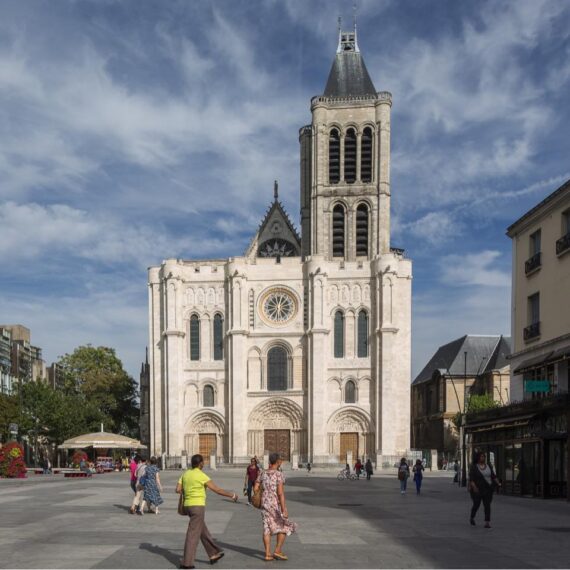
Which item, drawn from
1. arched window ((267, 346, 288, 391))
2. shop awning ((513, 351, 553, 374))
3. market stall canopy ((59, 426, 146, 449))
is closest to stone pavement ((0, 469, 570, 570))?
shop awning ((513, 351, 553, 374))

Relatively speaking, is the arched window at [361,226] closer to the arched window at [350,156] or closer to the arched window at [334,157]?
the arched window at [350,156]

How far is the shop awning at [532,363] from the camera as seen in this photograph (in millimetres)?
27697

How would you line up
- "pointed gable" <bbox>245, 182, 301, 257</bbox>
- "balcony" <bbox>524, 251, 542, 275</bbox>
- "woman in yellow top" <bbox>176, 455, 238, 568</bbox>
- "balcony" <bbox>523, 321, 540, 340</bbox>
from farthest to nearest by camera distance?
"pointed gable" <bbox>245, 182, 301, 257</bbox> < "balcony" <bbox>524, 251, 542, 275</bbox> < "balcony" <bbox>523, 321, 540, 340</bbox> < "woman in yellow top" <bbox>176, 455, 238, 568</bbox>

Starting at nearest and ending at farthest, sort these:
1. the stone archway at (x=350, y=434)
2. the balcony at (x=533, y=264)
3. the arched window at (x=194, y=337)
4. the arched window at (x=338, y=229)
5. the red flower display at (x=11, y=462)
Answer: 1. the balcony at (x=533, y=264)
2. the red flower display at (x=11, y=462)
3. the stone archway at (x=350, y=434)
4. the arched window at (x=194, y=337)
5. the arched window at (x=338, y=229)

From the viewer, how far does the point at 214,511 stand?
21.1 metres

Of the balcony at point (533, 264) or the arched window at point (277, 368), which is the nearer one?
the balcony at point (533, 264)

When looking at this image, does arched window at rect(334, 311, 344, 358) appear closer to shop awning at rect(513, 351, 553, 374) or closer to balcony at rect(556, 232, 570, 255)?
shop awning at rect(513, 351, 553, 374)

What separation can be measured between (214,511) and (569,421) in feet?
37.8

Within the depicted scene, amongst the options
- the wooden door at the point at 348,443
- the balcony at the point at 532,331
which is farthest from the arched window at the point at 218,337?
the balcony at the point at 532,331

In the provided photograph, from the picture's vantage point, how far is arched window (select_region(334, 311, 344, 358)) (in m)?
65.9

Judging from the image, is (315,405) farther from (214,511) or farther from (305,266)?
(214,511)

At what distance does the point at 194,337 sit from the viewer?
68.0 metres

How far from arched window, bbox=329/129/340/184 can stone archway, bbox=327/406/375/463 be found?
66.8ft

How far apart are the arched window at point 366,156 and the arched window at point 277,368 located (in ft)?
55.5
